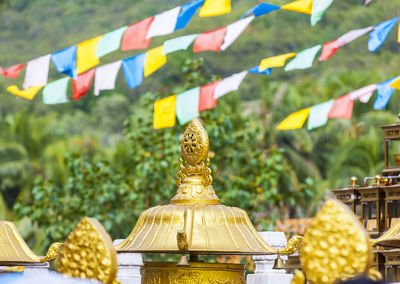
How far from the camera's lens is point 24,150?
107 ft

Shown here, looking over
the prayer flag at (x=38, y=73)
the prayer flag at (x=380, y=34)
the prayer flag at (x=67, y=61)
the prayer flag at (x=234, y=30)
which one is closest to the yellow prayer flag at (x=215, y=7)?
the prayer flag at (x=234, y=30)

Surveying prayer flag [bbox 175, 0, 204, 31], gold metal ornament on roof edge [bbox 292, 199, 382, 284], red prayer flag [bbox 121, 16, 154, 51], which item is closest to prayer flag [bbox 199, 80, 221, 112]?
red prayer flag [bbox 121, 16, 154, 51]

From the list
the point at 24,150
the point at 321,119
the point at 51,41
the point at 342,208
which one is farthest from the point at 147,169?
the point at 51,41

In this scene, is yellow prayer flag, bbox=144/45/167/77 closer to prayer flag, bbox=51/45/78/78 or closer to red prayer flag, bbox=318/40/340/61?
prayer flag, bbox=51/45/78/78

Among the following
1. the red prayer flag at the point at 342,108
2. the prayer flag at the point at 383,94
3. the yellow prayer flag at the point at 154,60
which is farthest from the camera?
the red prayer flag at the point at 342,108

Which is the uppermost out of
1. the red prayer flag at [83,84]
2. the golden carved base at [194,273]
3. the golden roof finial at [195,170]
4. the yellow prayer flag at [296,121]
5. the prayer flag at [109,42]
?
the prayer flag at [109,42]

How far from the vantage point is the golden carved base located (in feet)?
21.0

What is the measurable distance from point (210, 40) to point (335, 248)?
25.3 feet

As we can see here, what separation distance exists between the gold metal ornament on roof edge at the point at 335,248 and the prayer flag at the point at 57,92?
26.3ft

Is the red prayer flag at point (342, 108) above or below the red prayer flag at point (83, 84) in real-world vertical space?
below

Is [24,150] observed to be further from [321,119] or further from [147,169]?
[321,119]

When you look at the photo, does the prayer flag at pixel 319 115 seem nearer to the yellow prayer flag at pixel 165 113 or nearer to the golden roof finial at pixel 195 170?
the yellow prayer flag at pixel 165 113

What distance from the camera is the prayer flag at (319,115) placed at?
12211mm

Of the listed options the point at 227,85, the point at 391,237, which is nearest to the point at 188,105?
the point at 227,85
